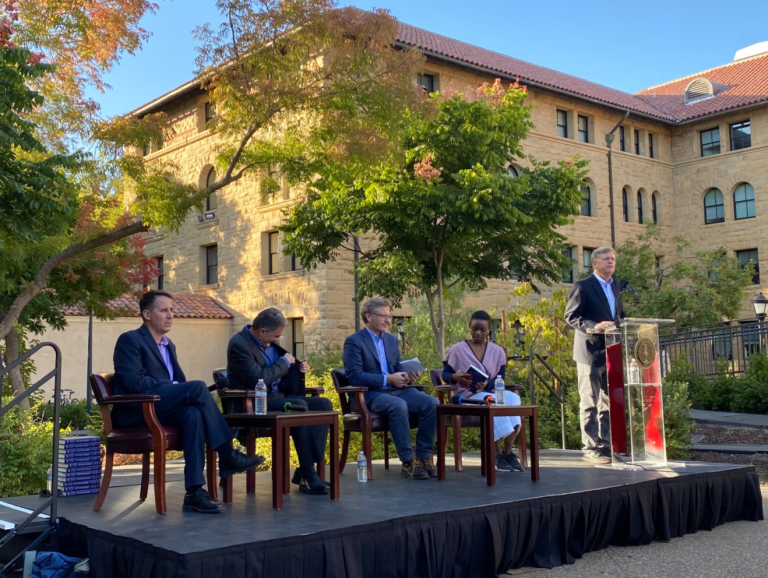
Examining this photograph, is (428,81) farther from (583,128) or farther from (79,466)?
(79,466)

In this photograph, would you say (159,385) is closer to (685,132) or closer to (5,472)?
(5,472)

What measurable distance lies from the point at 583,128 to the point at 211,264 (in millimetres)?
14220

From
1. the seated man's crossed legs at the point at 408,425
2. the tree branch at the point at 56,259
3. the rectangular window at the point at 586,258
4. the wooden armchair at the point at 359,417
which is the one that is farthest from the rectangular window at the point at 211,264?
the seated man's crossed legs at the point at 408,425

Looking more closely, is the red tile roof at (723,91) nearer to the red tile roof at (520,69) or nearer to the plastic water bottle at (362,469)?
the red tile roof at (520,69)

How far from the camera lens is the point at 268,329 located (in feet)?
20.8

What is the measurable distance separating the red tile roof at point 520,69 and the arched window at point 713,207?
3.35 meters

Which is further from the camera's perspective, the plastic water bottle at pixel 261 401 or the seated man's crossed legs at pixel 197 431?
the plastic water bottle at pixel 261 401

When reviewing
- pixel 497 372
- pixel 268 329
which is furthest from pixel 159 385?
pixel 497 372

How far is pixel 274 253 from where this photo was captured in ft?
85.8

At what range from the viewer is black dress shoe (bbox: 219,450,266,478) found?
5.62 m

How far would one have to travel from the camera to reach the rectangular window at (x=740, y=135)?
105 ft

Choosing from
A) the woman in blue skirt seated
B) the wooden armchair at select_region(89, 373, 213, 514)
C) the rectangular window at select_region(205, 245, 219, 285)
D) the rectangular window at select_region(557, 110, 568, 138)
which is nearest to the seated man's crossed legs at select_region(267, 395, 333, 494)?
the wooden armchair at select_region(89, 373, 213, 514)

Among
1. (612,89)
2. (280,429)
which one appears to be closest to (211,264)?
(612,89)

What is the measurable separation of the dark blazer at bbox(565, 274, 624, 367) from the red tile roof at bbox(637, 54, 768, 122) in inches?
1057
